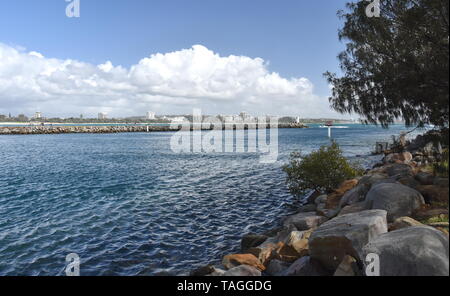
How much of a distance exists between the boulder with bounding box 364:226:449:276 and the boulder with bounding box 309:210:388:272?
2.48ft

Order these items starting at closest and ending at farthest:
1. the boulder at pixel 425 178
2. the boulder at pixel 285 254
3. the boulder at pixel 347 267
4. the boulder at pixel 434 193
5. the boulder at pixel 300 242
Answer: the boulder at pixel 347 267 → the boulder at pixel 285 254 → the boulder at pixel 300 242 → the boulder at pixel 434 193 → the boulder at pixel 425 178

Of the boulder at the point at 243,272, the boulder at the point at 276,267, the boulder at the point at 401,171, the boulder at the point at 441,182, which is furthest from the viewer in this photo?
the boulder at the point at 401,171

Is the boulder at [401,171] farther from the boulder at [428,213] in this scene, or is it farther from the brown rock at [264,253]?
the brown rock at [264,253]

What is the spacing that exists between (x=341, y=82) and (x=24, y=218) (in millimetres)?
21577

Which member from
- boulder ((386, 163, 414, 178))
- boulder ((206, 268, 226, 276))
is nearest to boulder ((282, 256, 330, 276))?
boulder ((206, 268, 226, 276))

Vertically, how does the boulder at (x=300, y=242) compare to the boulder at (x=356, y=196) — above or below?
below

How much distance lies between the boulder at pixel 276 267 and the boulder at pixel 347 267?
2.49 m

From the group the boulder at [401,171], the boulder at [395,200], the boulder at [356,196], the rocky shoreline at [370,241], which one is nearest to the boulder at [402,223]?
the rocky shoreline at [370,241]

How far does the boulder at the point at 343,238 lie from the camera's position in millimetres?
8398

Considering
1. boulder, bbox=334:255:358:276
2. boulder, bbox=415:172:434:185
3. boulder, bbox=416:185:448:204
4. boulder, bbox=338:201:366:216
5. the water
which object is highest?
boulder, bbox=415:172:434:185

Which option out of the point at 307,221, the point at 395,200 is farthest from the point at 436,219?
the point at 307,221

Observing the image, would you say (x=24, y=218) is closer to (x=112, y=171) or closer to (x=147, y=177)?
(x=147, y=177)

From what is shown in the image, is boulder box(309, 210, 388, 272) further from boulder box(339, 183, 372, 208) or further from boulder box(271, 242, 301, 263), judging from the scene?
boulder box(339, 183, 372, 208)

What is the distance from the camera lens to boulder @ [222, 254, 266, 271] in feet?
35.4
